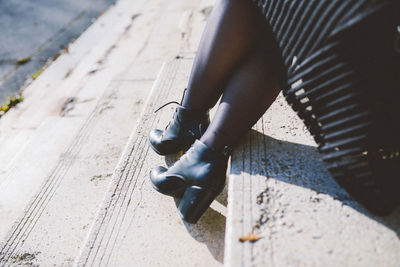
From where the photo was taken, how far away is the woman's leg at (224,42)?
1.10m

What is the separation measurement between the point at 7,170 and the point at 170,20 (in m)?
2.14

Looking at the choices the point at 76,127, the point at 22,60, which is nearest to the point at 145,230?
the point at 76,127

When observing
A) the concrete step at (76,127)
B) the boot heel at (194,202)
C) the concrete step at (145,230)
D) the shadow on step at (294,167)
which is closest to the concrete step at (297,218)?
the shadow on step at (294,167)

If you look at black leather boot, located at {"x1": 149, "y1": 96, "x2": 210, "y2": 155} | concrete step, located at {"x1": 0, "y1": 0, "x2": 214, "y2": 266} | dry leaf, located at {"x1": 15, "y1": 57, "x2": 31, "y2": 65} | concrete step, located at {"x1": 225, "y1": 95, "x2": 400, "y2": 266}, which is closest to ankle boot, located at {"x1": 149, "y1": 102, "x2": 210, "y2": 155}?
black leather boot, located at {"x1": 149, "y1": 96, "x2": 210, "y2": 155}

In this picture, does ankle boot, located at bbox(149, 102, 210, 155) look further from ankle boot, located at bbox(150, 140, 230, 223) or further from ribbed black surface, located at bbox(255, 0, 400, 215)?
ribbed black surface, located at bbox(255, 0, 400, 215)

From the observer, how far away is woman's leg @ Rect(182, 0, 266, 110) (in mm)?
1096

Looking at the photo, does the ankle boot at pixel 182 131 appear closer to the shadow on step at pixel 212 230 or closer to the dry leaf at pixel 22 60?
the shadow on step at pixel 212 230

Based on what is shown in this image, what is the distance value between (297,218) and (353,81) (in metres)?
0.43

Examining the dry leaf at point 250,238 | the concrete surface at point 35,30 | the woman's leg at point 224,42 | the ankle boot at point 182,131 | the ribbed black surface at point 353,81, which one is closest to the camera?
the ribbed black surface at point 353,81

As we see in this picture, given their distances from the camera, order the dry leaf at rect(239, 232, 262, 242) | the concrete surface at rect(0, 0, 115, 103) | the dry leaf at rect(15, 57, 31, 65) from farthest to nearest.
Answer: the dry leaf at rect(15, 57, 31, 65) → the concrete surface at rect(0, 0, 115, 103) → the dry leaf at rect(239, 232, 262, 242)

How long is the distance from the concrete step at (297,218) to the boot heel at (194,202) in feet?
0.34

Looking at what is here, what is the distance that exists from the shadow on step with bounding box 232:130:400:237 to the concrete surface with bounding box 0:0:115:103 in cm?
257

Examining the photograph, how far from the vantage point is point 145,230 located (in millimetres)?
1200

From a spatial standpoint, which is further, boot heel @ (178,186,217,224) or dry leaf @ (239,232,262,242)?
boot heel @ (178,186,217,224)
